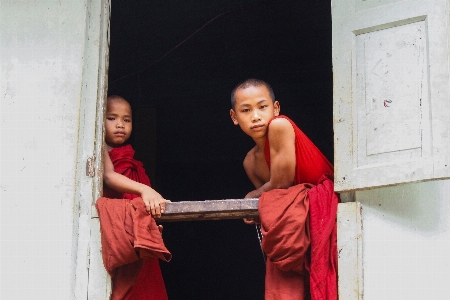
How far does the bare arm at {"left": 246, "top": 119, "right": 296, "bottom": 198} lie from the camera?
4371 millimetres

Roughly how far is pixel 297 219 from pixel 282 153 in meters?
0.58

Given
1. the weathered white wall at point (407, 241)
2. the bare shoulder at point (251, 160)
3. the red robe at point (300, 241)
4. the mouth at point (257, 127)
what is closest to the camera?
the weathered white wall at point (407, 241)

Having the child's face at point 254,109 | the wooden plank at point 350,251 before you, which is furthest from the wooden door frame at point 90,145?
the wooden plank at point 350,251

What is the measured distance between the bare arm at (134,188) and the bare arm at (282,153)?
625mm

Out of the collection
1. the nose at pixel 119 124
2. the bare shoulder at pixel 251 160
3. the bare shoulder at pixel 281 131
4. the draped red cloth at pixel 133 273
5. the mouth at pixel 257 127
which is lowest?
the draped red cloth at pixel 133 273

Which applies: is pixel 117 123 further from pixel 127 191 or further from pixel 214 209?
pixel 214 209

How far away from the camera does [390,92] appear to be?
396 centimetres

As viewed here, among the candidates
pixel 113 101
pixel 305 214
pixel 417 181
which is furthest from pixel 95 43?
pixel 417 181

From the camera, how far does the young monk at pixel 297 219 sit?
3.88 meters

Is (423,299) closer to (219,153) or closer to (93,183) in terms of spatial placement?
(93,183)

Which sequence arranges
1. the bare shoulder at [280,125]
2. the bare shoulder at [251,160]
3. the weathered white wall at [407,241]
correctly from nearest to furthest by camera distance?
the weathered white wall at [407,241] < the bare shoulder at [280,125] < the bare shoulder at [251,160]

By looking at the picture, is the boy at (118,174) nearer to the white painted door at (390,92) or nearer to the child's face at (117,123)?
the child's face at (117,123)

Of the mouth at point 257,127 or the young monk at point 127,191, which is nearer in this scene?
the young monk at point 127,191

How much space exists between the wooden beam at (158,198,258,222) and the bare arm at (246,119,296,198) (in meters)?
0.39
